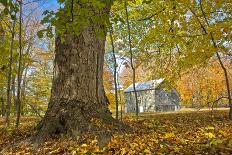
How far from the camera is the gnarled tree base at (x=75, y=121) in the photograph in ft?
20.2

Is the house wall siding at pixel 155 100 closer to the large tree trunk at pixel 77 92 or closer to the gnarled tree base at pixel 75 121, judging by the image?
the large tree trunk at pixel 77 92

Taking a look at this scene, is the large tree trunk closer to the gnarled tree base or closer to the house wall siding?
the gnarled tree base

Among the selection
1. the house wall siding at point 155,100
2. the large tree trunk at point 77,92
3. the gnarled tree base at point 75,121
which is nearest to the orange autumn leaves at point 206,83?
the house wall siding at point 155,100

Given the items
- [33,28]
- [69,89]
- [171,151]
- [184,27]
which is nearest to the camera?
[171,151]

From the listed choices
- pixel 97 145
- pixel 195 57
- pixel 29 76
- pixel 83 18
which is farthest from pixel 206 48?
pixel 29 76

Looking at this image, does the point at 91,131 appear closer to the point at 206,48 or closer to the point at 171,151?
the point at 171,151

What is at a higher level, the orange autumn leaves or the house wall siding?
the orange autumn leaves

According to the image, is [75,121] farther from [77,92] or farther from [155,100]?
[155,100]

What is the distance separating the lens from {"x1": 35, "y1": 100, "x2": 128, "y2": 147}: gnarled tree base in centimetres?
616

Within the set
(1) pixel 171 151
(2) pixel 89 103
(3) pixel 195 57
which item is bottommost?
(1) pixel 171 151

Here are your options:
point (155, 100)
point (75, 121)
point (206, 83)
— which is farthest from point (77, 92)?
point (155, 100)

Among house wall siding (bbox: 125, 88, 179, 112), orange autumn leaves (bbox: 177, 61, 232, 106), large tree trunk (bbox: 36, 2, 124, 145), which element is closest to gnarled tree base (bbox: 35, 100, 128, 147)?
large tree trunk (bbox: 36, 2, 124, 145)

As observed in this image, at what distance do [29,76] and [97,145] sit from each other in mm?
30864

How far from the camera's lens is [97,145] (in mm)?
5066
